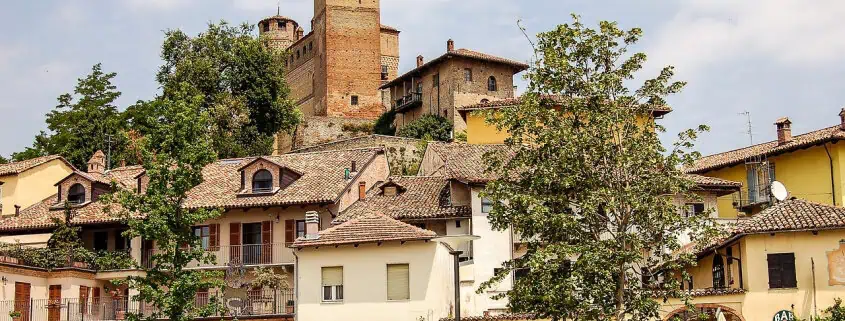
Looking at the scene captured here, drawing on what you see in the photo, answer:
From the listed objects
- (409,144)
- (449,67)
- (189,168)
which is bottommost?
(189,168)

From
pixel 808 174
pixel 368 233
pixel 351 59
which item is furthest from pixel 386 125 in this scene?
pixel 368 233

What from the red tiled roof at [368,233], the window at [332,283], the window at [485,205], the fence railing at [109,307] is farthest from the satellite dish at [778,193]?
the fence railing at [109,307]

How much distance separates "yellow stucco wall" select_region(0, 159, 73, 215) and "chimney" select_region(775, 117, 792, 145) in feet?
107

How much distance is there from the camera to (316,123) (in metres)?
88.6

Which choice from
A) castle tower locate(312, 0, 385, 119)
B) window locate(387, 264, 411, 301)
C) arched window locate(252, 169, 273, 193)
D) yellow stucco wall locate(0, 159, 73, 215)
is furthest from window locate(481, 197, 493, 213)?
castle tower locate(312, 0, 385, 119)

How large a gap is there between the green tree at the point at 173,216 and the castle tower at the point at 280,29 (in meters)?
86.2

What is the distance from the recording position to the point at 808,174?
5006cm

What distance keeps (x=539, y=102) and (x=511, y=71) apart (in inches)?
1944

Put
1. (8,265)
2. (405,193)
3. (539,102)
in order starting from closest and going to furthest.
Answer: (539,102) → (8,265) → (405,193)

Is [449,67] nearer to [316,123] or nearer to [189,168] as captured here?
[316,123]

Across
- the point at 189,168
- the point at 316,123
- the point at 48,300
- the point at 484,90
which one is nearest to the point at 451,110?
the point at 484,90

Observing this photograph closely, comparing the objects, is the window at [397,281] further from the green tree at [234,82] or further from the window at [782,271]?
the green tree at [234,82]

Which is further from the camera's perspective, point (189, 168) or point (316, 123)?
point (316, 123)

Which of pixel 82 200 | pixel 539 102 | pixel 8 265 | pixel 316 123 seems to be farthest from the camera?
pixel 316 123
